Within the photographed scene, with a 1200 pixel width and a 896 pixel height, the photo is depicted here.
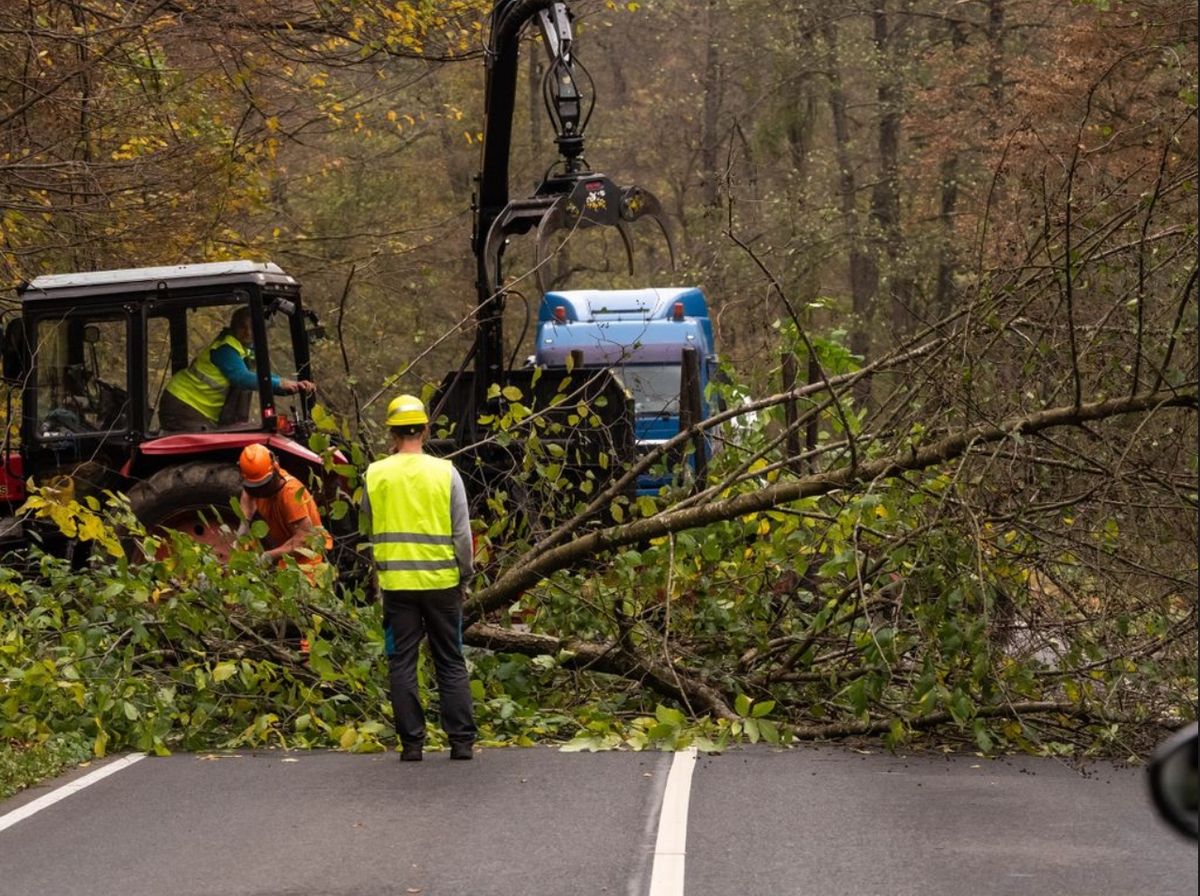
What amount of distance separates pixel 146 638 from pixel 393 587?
183 centimetres

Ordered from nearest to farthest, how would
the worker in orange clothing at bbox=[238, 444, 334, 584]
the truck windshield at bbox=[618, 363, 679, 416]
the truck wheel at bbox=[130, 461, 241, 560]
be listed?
1. the worker in orange clothing at bbox=[238, 444, 334, 584]
2. the truck wheel at bbox=[130, 461, 241, 560]
3. the truck windshield at bbox=[618, 363, 679, 416]

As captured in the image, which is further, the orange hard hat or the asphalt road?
the orange hard hat

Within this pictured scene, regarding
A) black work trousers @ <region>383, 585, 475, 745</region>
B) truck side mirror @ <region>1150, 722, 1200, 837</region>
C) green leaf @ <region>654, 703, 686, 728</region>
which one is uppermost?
truck side mirror @ <region>1150, 722, 1200, 837</region>

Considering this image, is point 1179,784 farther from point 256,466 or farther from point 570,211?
point 570,211

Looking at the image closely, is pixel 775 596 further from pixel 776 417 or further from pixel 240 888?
pixel 240 888

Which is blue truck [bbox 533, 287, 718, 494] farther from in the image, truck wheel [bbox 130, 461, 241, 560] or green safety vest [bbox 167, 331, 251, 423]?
truck wheel [bbox 130, 461, 241, 560]

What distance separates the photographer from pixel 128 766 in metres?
10.4

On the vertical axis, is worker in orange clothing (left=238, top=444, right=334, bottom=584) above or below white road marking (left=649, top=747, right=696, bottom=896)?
above

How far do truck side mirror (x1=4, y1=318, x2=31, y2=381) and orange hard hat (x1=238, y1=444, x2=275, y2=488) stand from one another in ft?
8.45

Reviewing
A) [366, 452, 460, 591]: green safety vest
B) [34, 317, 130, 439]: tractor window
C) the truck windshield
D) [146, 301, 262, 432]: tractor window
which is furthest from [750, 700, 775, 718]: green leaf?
the truck windshield

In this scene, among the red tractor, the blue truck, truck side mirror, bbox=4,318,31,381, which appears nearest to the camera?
the red tractor

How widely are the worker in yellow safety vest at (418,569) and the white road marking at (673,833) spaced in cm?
124

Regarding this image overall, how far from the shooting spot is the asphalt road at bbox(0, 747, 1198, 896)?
24.0 ft

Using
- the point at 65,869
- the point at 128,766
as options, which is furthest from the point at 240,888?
the point at 128,766
